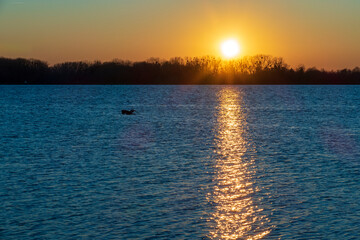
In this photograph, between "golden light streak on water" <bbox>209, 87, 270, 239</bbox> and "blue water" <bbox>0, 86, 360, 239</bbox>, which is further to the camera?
"blue water" <bbox>0, 86, 360, 239</bbox>

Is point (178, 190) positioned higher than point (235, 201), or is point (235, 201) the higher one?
point (178, 190)

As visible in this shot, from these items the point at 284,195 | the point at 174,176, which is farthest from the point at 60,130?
the point at 284,195

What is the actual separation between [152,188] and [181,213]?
17.2ft

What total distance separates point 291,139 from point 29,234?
39.1m

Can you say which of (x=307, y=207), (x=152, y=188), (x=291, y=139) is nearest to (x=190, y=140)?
(x=291, y=139)

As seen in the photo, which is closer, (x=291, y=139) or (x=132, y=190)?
(x=132, y=190)

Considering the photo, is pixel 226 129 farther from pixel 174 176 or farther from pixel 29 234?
pixel 29 234

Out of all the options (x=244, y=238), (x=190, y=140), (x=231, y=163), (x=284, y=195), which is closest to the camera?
(x=244, y=238)

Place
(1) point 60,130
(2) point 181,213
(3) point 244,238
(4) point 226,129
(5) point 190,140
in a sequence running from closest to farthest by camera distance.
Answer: (3) point 244,238 < (2) point 181,213 < (5) point 190,140 < (1) point 60,130 < (4) point 226,129

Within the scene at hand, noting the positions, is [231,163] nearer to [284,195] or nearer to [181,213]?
[284,195]

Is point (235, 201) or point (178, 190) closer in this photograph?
point (235, 201)

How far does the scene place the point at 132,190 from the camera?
88.8 ft

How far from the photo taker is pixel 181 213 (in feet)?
74.0

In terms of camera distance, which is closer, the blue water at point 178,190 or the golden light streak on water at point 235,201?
the golden light streak on water at point 235,201
